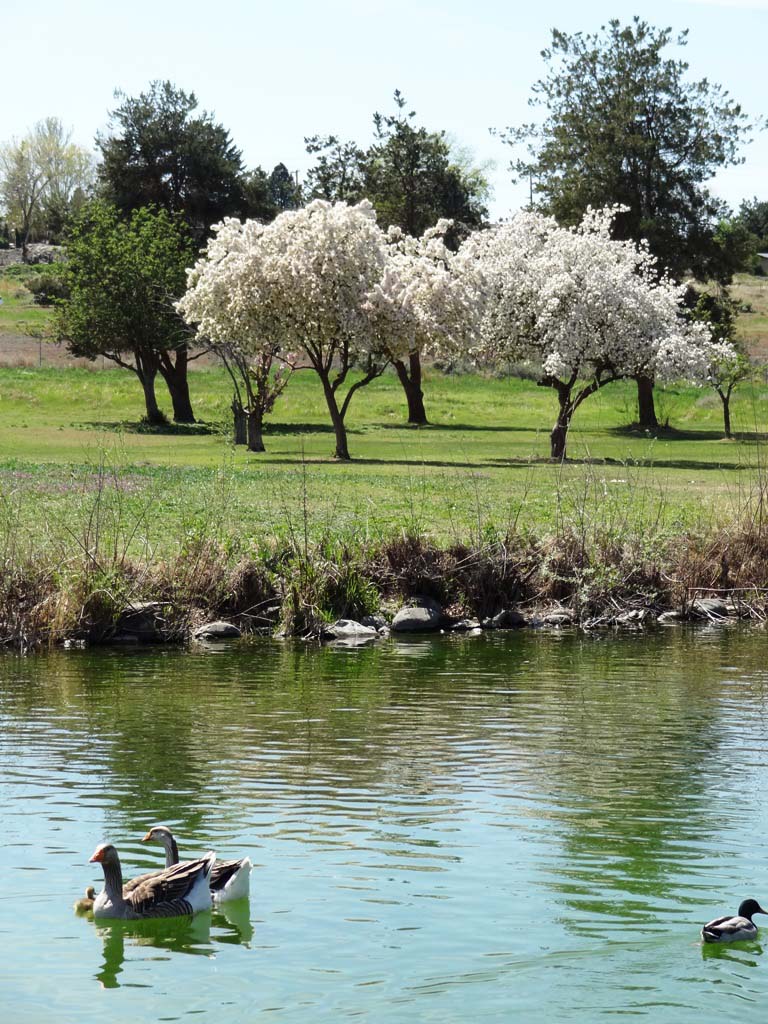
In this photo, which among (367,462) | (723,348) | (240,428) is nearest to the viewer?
(367,462)

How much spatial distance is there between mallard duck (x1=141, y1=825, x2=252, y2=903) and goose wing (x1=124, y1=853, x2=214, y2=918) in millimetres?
190

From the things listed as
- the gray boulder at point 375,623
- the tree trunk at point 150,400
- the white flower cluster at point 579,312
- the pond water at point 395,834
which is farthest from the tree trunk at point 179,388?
the pond water at point 395,834

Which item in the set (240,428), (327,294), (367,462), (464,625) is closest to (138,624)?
(464,625)

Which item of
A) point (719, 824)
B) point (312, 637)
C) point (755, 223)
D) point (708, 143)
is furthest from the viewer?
point (755, 223)

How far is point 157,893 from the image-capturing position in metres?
9.01

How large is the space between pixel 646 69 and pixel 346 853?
73.4 meters

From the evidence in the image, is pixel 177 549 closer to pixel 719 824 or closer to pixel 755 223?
pixel 719 824

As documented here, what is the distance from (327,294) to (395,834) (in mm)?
38420

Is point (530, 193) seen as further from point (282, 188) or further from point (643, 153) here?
point (282, 188)

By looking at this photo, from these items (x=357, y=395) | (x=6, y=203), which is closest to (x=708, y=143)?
(x=357, y=395)

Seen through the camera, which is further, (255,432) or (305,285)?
(255,432)

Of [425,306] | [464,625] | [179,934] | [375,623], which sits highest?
[425,306]

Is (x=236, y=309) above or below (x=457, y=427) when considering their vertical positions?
above

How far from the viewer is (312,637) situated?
69.9 feet
